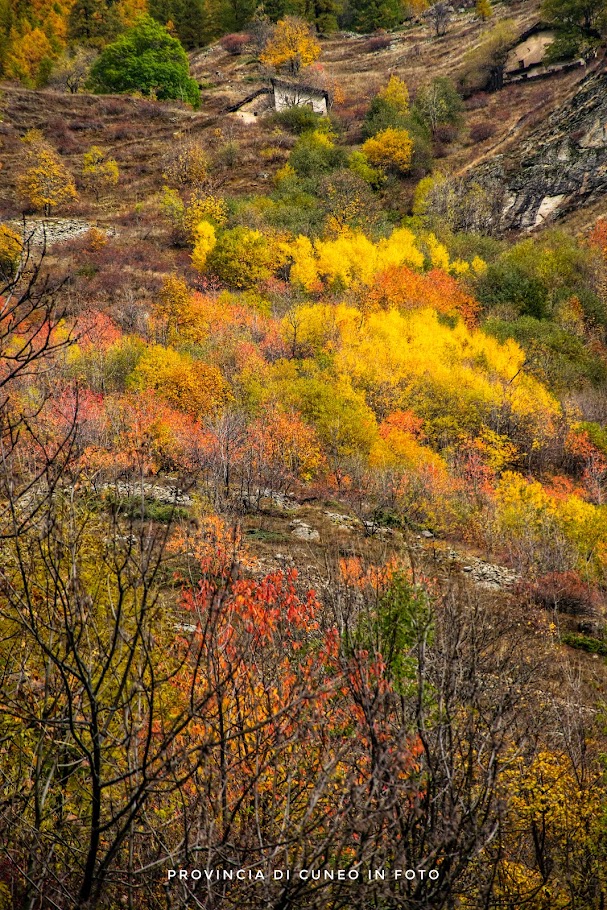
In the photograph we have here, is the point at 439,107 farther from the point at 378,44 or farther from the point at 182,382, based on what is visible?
the point at 182,382

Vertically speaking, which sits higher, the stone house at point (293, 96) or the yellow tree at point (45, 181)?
the stone house at point (293, 96)

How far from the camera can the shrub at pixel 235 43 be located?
86.7m

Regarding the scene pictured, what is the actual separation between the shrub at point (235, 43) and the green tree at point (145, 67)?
18185mm

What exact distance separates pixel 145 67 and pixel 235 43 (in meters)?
24.4

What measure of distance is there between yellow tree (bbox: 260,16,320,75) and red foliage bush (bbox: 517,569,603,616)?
277ft

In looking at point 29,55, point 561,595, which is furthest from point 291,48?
point 561,595

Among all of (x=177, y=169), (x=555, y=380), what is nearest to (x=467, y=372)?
(x=555, y=380)

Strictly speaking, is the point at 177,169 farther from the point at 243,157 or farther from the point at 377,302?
the point at 377,302

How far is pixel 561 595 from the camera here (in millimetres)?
18250

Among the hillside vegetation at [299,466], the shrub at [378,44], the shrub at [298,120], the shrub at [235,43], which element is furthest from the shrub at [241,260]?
the shrub at [378,44]

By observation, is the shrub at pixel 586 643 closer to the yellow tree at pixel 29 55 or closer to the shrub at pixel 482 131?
the shrub at pixel 482 131

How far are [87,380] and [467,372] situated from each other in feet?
76.5

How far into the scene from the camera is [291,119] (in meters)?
67.9

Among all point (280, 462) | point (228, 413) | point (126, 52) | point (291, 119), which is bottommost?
point (280, 462)
